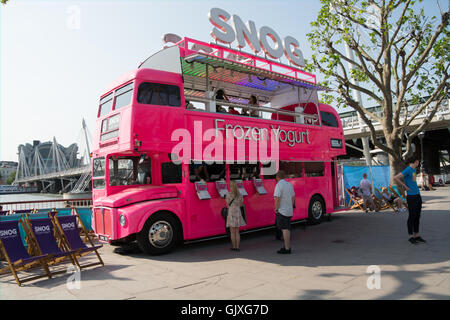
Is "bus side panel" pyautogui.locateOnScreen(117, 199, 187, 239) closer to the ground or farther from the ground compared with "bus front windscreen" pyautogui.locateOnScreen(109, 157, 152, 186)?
closer to the ground

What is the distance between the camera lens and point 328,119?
12.7 meters

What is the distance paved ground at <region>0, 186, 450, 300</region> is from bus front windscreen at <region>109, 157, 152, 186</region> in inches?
72.1

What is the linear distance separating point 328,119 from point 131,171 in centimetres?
777

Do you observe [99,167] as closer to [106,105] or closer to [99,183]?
[99,183]

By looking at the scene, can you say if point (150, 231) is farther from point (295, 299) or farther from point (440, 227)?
point (440, 227)

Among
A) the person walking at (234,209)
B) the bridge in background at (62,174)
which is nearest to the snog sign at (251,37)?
the person walking at (234,209)

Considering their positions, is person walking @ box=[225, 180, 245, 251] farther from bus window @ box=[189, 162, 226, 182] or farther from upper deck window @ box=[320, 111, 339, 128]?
upper deck window @ box=[320, 111, 339, 128]

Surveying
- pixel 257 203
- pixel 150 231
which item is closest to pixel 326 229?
pixel 257 203

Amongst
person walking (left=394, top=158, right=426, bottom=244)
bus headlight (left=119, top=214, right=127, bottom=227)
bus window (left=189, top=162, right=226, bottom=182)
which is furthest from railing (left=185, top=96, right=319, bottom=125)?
person walking (left=394, top=158, right=426, bottom=244)

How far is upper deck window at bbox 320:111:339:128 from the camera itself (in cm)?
1255

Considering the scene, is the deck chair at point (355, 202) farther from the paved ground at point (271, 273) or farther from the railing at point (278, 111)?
the paved ground at point (271, 273)

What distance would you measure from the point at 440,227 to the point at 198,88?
8423 mm

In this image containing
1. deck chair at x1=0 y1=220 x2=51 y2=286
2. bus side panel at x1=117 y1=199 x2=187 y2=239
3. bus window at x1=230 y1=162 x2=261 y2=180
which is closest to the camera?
deck chair at x1=0 y1=220 x2=51 y2=286
